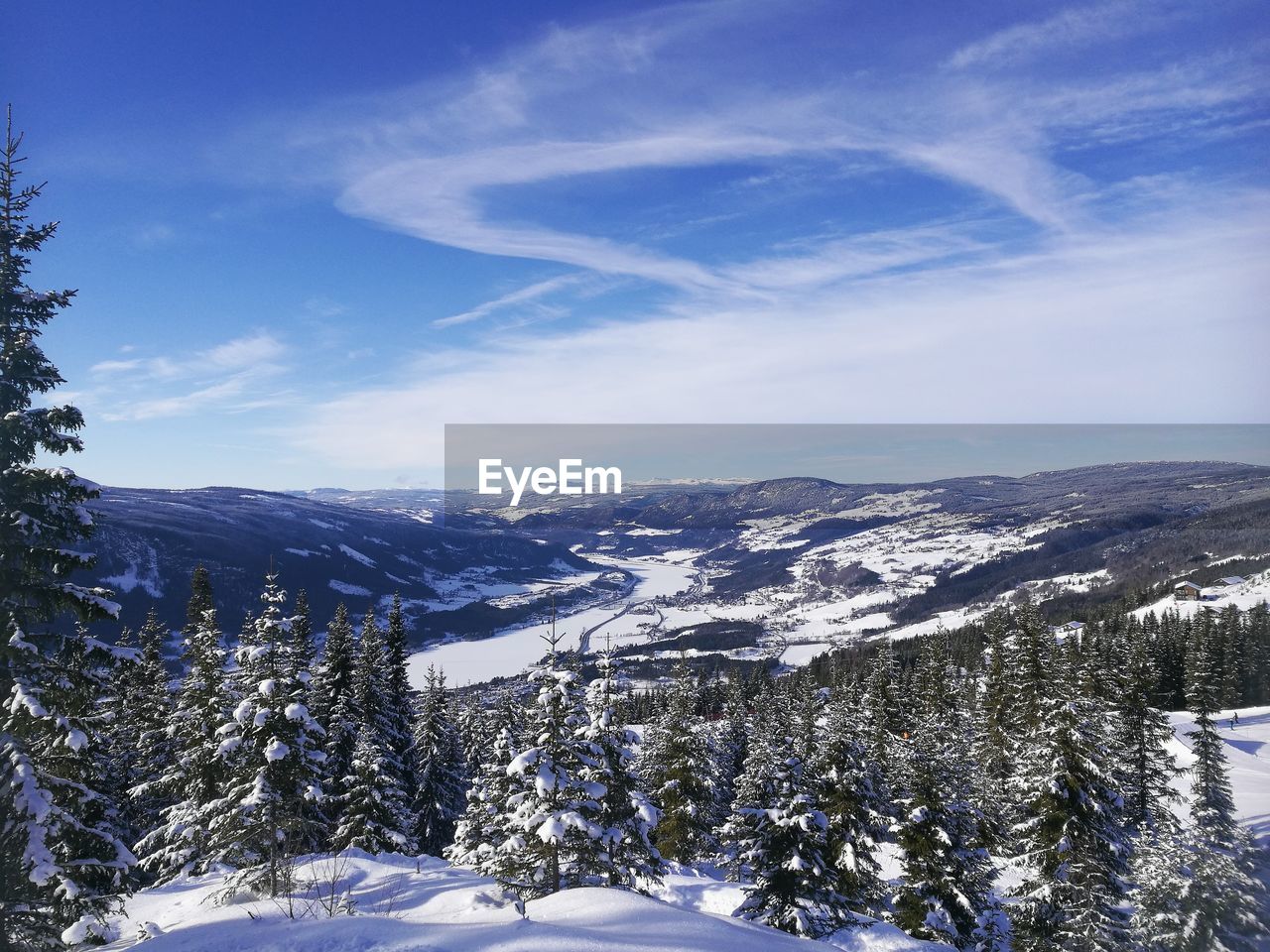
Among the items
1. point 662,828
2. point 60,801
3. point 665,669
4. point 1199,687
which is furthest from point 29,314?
point 665,669

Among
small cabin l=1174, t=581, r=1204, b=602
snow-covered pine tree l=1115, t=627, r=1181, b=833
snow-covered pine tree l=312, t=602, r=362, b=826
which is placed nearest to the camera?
snow-covered pine tree l=312, t=602, r=362, b=826

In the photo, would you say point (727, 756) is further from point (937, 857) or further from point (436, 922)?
point (436, 922)

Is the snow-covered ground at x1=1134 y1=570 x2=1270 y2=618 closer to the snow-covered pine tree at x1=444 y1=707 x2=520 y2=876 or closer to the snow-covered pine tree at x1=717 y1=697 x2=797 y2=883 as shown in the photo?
the snow-covered pine tree at x1=717 y1=697 x2=797 y2=883

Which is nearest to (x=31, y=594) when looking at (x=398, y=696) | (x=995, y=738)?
(x=398, y=696)

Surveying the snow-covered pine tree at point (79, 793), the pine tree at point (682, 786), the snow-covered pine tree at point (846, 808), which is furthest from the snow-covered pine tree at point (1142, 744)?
the snow-covered pine tree at point (79, 793)

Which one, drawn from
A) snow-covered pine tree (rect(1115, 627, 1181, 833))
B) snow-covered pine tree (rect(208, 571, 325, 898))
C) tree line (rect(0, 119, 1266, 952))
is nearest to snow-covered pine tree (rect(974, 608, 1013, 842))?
tree line (rect(0, 119, 1266, 952))
